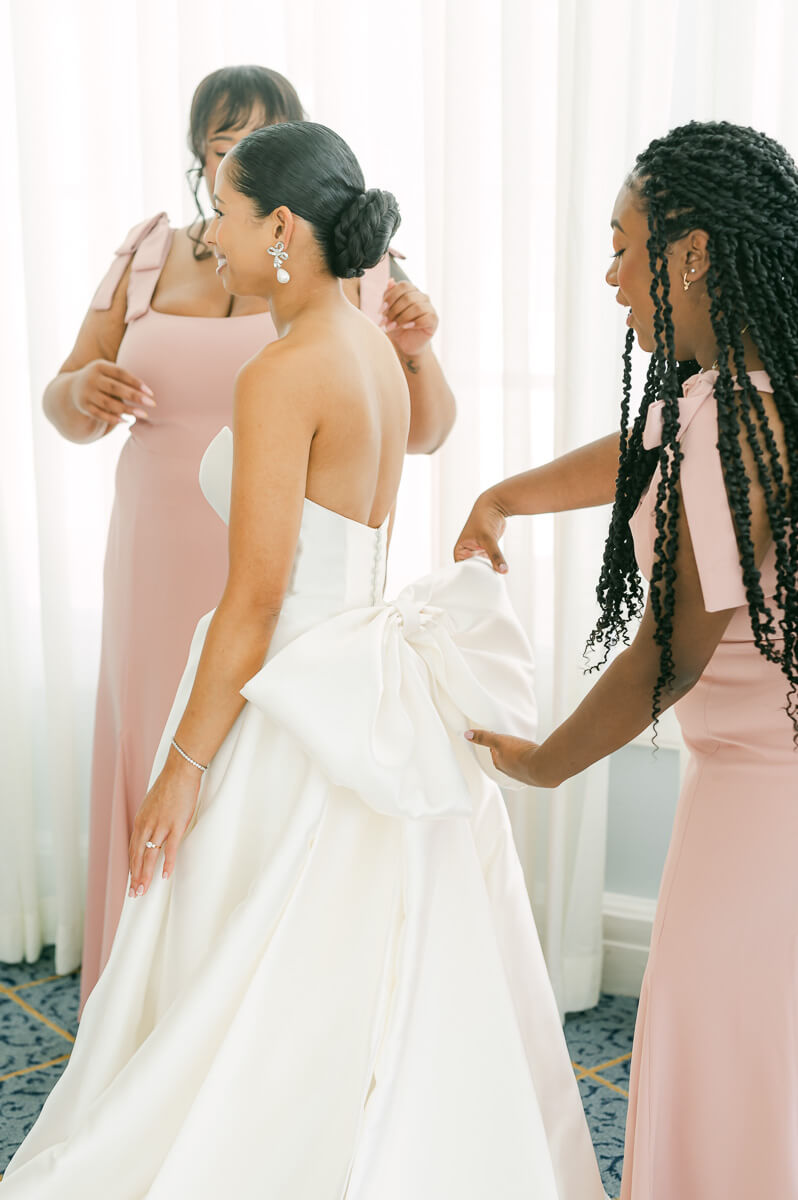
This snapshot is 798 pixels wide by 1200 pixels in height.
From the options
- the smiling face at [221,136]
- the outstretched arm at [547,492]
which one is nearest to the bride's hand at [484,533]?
the outstretched arm at [547,492]

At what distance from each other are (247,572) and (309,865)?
1.23 ft

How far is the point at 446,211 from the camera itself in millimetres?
2494

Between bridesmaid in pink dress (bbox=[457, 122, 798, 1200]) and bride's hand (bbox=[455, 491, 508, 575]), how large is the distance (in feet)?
1.34

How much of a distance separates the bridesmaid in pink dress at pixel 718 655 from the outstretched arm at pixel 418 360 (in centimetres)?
78

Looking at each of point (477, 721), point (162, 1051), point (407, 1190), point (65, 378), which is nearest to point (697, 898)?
point (477, 721)

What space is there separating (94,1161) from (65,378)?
4.75 feet

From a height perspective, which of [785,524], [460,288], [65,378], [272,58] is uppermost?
[272,58]

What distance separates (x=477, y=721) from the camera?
150 centimetres

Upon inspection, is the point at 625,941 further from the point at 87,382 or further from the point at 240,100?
the point at 240,100

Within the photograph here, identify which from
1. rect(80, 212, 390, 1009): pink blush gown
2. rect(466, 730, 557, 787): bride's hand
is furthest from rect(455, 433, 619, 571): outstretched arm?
rect(80, 212, 390, 1009): pink blush gown

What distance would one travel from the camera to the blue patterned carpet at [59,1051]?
84.7 inches

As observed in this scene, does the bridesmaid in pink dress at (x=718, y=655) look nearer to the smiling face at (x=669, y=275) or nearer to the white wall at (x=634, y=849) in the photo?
the smiling face at (x=669, y=275)

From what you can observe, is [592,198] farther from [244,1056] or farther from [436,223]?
[244,1056]

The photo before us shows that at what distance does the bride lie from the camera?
1381 millimetres
